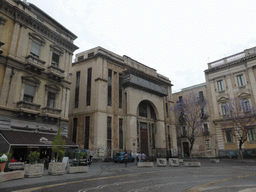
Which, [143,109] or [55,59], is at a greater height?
[55,59]

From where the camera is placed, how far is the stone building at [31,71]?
1817cm

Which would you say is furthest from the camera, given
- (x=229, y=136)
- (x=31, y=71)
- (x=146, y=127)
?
(x=146, y=127)

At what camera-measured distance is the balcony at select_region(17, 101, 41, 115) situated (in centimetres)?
1828

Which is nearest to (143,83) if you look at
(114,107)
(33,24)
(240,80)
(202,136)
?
(114,107)

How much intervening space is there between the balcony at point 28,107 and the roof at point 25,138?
217 centimetres

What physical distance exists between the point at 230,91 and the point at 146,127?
1906 cm

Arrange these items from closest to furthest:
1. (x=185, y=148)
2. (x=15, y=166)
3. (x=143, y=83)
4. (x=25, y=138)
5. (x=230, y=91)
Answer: (x=15, y=166) < (x=25, y=138) < (x=143, y=83) < (x=230, y=91) < (x=185, y=148)

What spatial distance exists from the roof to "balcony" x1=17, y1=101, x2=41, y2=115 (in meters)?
2.17

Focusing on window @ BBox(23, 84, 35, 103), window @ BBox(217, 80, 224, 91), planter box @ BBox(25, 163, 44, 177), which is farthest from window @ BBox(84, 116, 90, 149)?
window @ BBox(217, 80, 224, 91)

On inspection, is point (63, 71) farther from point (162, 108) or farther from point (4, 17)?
point (162, 108)

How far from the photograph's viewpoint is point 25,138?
17359 mm

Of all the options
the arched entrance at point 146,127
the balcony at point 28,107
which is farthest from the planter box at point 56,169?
the arched entrance at point 146,127

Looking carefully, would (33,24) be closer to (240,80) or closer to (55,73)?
(55,73)

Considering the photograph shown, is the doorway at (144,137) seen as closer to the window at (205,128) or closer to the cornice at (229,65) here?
the window at (205,128)
